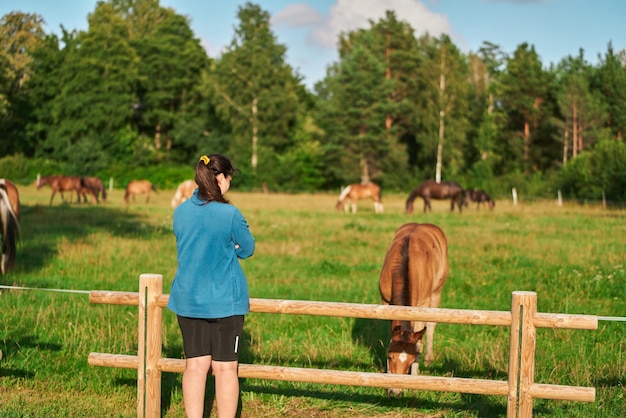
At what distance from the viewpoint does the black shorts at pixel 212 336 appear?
464cm

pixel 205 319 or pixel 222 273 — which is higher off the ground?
pixel 222 273

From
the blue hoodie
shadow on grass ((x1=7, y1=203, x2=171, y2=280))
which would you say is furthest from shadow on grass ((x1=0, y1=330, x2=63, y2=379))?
shadow on grass ((x1=7, y1=203, x2=171, y2=280))

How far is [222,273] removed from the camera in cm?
461

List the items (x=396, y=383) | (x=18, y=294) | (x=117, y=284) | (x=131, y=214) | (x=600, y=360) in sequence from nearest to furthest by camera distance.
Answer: (x=396, y=383) → (x=600, y=360) → (x=18, y=294) → (x=117, y=284) → (x=131, y=214)

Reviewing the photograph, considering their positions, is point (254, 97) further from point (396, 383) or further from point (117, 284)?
point (396, 383)

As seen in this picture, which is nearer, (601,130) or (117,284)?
(117,284)

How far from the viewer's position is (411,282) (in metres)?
6.73

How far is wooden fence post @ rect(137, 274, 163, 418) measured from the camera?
17.1 ft

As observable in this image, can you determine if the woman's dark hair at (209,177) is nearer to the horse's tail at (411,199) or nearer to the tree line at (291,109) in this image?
the horse's tail at (411,199)

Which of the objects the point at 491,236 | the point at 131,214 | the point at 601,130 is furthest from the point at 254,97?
the point at 491,236

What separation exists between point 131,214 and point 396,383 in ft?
74.4

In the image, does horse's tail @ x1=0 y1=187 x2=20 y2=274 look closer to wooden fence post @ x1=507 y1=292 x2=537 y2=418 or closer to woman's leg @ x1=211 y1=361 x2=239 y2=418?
woman's leg @ x1=211 y1=361 x2=239 y2=418

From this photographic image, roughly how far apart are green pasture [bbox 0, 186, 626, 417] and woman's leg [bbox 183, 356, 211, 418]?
1117 millimetres

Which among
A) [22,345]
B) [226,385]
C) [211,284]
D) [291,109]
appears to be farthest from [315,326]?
[291,109]
